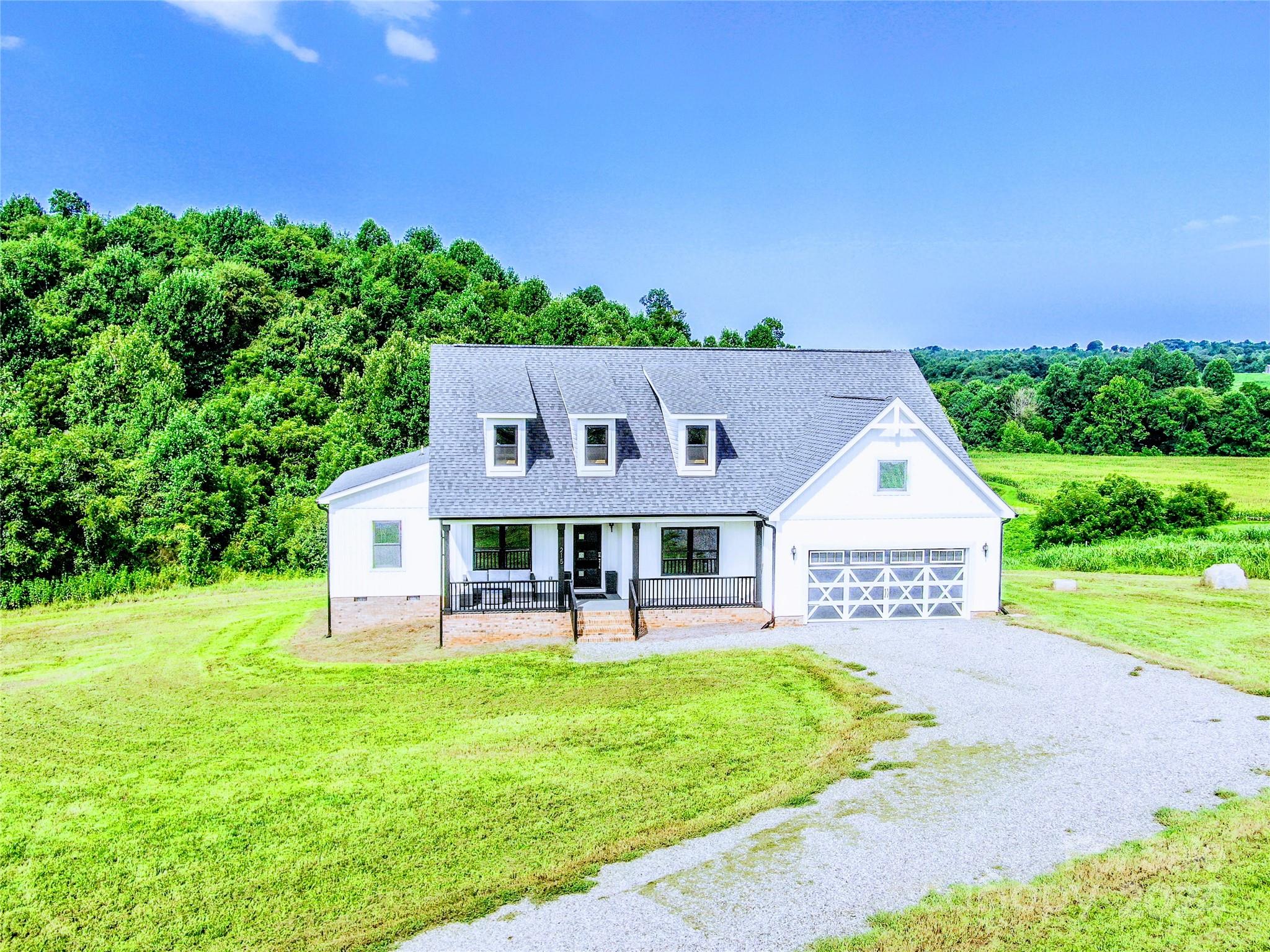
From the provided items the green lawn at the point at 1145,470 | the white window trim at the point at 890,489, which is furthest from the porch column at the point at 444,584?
the green lawn at the point at 1145,470

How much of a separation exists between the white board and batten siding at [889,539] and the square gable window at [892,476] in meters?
0.09

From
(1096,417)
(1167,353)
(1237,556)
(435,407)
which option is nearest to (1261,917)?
(435,407)

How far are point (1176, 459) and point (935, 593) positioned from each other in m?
60.4

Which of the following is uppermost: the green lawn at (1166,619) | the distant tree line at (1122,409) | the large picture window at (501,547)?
the distant tree line at (1122,409)

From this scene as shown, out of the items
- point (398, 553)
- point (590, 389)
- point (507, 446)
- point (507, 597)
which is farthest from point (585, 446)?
point (398, 553)

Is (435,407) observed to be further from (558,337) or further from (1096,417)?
(1096,417)

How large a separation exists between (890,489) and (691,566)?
5500 millimetres

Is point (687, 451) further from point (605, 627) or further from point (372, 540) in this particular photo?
point (372, 540)

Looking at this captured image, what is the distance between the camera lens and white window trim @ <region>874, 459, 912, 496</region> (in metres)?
22.0

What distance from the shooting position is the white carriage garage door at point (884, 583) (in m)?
22.0

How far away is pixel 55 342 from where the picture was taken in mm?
47375

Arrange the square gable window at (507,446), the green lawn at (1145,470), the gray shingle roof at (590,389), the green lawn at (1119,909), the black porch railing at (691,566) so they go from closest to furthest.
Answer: the green lawn at (1119,909)
the square gable window at (507,446)
the black porch railing at (691,566)
the gray shingle roof at (590,389)
the green lawn at (1145,470)

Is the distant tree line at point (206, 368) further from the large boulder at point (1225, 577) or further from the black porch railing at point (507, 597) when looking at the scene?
the large boulder at point (1225, 577)

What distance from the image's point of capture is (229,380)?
159 feet
